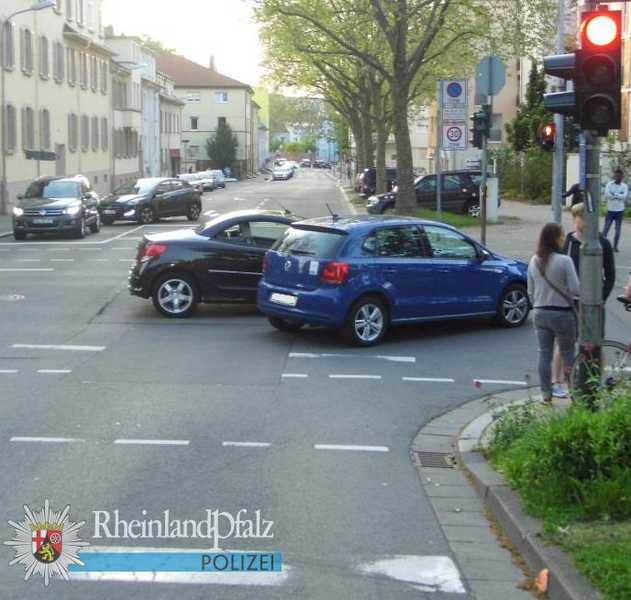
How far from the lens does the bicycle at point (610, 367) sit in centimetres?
786

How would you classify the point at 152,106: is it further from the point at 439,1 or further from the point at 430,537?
the point at 430,537

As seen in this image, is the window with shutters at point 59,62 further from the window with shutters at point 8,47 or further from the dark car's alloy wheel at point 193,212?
the dark car's alloy wheel at point 193,212

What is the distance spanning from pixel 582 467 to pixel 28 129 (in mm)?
44171

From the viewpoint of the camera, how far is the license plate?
45.2 feet

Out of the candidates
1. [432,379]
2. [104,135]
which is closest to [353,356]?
[432,379]

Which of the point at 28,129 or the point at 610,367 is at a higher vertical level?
the point at 28,129

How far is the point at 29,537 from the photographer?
21.1ft

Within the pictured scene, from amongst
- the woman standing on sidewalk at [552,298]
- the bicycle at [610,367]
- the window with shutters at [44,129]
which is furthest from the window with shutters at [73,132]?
the bicycle at [610,367]

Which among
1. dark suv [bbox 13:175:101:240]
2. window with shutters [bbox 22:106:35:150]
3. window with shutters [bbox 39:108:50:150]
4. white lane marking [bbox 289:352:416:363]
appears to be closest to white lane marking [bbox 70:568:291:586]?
white lane marking [bbox 289:352:416:363]

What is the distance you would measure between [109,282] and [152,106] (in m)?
66.4

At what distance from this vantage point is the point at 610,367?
8820mm

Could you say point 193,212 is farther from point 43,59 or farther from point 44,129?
point 43,59

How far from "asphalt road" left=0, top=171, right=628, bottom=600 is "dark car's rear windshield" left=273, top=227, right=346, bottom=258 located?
1.15 meters

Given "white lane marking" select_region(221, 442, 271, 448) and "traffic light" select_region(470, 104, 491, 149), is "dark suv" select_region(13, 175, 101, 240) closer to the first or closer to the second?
"traffic light" select_region(470, 104, 491, 149)
